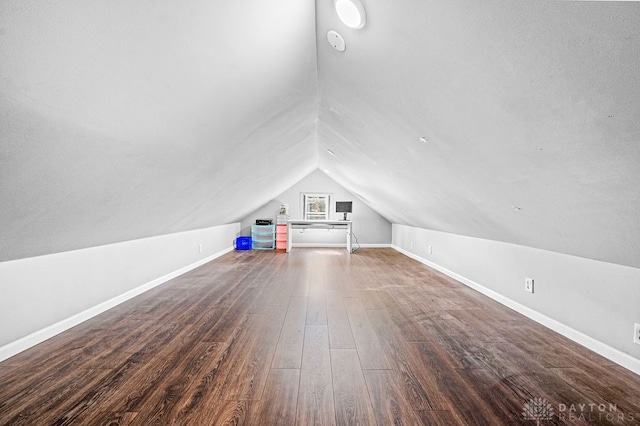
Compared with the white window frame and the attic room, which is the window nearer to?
the white window frame

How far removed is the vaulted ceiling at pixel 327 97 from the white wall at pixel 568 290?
0.55 feet

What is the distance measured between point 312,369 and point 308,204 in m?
6.89

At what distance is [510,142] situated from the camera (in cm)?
178

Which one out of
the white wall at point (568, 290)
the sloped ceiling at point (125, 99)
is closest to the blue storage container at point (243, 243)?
the sloped ceiling at point (125, 99)

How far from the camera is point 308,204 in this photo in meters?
8.88

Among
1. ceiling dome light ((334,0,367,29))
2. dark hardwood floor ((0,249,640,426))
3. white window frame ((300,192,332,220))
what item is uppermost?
ceiling dome light ((334,0,367,29))

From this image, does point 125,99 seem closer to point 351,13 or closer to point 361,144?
point 351,13

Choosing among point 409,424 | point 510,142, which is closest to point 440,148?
point 510,142

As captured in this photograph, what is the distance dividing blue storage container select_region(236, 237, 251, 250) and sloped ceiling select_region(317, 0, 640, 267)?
561cm

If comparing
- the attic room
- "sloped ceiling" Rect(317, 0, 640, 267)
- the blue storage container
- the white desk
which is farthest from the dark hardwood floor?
the blue storage container

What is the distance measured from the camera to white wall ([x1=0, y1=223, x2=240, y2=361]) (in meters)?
2.27

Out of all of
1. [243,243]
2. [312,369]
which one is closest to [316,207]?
[243,243]

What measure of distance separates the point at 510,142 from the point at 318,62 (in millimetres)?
1610

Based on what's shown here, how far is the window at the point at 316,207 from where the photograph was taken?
8.85 meters
